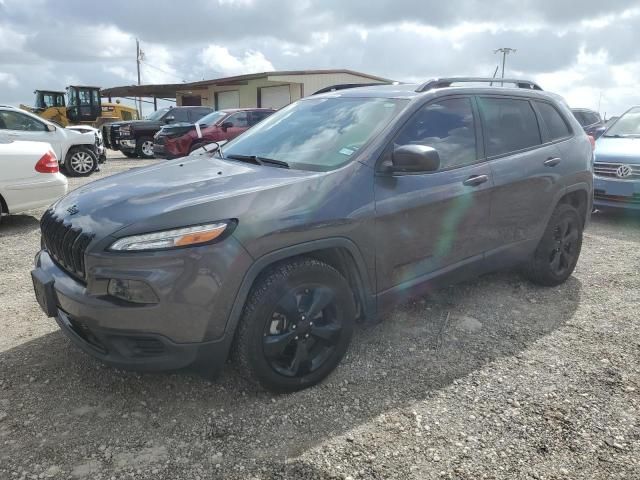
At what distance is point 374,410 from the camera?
2744mm

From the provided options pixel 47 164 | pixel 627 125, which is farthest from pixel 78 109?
pixel 627 125

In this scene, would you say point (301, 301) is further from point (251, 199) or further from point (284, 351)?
point (251, 199)

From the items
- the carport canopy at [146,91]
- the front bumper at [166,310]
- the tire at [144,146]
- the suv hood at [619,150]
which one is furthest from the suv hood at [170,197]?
the carport canopy at [146,91]

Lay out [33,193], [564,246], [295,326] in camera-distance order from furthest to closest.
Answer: [33,193] < [564,246] < [295,326]

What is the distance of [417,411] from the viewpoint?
273cm

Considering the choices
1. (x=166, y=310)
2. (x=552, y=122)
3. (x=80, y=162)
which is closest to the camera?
(x=166, y=310)

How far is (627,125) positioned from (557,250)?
5.16 meters

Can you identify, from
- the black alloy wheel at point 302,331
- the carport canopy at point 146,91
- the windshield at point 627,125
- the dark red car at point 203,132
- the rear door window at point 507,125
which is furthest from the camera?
the carport canopy at point 146,91

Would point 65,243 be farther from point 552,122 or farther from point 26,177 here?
point 26,177

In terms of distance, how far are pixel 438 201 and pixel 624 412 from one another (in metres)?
1.54

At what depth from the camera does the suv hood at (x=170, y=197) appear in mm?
2434

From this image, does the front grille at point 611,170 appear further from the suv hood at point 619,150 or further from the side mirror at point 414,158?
the side mirror at point 414,158

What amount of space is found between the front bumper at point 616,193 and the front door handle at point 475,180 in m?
4.61

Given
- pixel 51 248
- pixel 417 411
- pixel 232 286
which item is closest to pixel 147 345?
pixel 232 286
